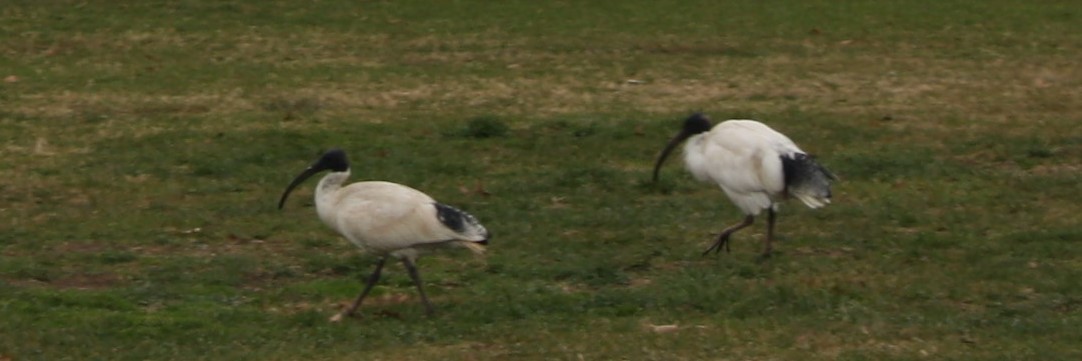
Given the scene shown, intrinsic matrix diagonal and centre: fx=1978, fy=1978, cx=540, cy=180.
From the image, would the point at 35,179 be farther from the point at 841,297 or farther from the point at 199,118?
the point at 841,297

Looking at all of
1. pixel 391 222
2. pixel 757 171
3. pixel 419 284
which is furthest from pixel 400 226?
pixel 757 171

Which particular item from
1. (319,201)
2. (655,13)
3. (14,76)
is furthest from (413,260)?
(655,13)

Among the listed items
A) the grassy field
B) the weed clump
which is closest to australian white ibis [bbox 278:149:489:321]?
the grassy field

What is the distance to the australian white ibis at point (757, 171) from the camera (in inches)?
423

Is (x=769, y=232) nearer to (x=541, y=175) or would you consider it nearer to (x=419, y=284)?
(x=419, y=284)

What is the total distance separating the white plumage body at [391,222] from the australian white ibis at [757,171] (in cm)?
204

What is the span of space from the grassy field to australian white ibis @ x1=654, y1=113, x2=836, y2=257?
33cm

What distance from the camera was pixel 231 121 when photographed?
15.5 m

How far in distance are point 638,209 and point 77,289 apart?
12.2 ft

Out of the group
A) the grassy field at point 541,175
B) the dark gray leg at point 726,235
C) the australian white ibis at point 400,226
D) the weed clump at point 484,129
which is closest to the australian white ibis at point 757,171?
the dark gray leg at point 726,235

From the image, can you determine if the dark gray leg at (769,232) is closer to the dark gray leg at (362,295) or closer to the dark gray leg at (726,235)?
the dark gray leg at (726,235)

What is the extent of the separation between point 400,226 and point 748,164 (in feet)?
7.77

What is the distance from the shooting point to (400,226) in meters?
9.37

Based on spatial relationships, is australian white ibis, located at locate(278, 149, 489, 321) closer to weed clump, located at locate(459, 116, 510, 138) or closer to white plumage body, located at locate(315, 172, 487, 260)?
white plumage body, located at locate(315, 172, 487, 260)
